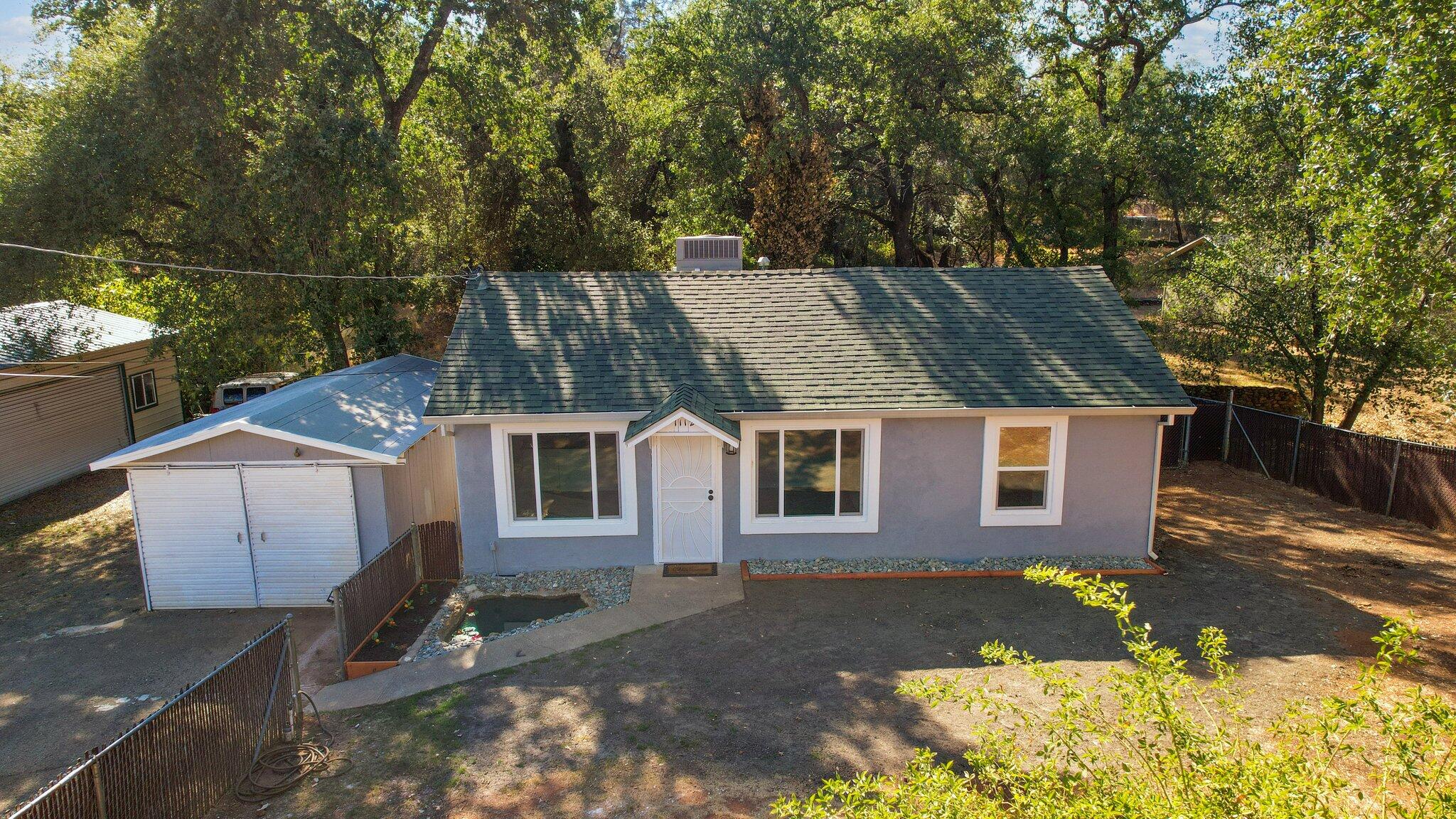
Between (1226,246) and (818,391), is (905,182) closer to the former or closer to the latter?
(1226,246)

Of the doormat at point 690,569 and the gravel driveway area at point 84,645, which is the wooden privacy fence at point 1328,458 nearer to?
the doormat at point 690,569

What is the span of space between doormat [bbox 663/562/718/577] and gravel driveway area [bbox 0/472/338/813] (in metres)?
4.71

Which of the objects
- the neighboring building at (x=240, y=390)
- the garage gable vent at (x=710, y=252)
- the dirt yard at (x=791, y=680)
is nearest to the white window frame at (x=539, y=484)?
the dirt yard at (x=791, y=680)

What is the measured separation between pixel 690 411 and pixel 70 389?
1701 cm

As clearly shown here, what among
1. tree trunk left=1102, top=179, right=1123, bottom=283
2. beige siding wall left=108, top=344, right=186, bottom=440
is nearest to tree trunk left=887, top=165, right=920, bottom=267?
tree trunk left=1102, top=179, right=1123, bottom=283

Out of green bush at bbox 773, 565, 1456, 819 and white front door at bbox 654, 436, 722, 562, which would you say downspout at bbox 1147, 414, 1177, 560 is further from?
green bush at bbox 773, 565, 1456, 819

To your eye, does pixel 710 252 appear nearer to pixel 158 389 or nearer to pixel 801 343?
pixel 801 343

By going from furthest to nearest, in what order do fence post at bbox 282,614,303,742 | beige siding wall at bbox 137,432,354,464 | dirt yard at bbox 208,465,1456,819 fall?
beige siding wall at bbox 137,432,354,464 → fence post at bbox 282,614,303,742 → dirt yard at bbox 208,465,1456,819

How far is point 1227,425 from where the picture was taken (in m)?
19.8

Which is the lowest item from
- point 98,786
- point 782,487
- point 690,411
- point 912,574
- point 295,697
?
point 912,574

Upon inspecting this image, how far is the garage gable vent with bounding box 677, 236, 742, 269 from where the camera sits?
1670 cm

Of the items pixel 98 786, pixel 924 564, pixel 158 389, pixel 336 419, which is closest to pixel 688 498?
pixel 924 564

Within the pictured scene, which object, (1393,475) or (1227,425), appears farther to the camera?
(1227,425)

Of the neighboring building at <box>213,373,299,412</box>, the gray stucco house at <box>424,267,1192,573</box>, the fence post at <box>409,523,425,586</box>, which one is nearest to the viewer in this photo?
the fence post at <box>409,523,425,586</box>
